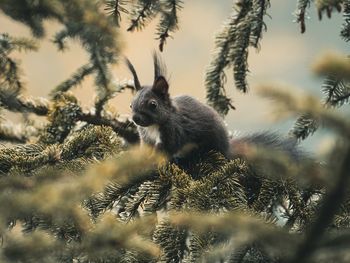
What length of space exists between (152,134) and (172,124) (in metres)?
0.10

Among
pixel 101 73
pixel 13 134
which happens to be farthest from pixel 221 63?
pixel 13 134

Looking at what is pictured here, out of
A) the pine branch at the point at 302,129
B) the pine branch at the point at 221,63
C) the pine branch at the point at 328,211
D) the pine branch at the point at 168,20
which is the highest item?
the pine branch at the point at 221,63

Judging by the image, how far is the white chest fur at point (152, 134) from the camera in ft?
8.19

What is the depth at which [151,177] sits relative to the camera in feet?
5.04

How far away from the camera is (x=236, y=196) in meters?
1.38

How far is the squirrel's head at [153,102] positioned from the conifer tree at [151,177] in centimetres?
8

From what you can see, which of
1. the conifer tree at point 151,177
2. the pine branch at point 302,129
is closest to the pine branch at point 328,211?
the conifer tree at point 151,177

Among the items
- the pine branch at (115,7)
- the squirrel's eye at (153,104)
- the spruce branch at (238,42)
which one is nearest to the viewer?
the pine branch at (115,7)

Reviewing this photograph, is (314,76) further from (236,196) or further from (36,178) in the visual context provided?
(236,196)

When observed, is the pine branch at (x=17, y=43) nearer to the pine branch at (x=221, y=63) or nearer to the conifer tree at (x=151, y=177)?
the conifer tree at (x=151, y=177)

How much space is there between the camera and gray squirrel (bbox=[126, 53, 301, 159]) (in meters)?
2.42

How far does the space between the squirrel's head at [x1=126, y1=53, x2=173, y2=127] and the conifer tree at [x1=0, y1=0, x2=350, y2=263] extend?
77mm

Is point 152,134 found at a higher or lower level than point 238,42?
lower

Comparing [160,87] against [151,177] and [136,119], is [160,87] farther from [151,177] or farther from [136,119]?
[151,177]
